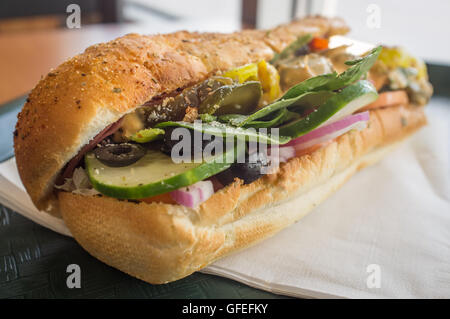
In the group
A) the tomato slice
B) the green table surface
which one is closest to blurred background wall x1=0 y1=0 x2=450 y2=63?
the tomato slice

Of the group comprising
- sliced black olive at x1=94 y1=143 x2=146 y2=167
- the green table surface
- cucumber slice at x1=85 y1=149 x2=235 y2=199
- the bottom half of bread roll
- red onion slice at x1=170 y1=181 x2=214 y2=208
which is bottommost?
the green table surface

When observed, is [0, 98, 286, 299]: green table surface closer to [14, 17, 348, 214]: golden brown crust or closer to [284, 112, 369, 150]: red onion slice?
[14, 17, 348, 214]: golden brown crust

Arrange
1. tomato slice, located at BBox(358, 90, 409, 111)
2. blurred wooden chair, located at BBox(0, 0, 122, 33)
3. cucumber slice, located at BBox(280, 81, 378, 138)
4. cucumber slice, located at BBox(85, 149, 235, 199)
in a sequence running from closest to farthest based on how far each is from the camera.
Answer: cucumber slice, located at BBox(85, 149, 235, 199) < cucumber slice, located at BBox(280, 81, 378, 138) < tomato slice, located at BBox(358, 90, 409, 111) < blurred wooden chair, located at BBox(0, 0, 122, 33)

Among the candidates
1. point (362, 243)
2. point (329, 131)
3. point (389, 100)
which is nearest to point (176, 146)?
point (329, 131)

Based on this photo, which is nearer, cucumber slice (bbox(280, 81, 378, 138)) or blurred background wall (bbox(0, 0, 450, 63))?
cucumber slice (bbox(280, 81, 378, 138))

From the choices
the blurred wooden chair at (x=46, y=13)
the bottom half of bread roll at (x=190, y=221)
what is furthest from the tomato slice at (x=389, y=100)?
the blurred wooden chair at (x=46, y=13)

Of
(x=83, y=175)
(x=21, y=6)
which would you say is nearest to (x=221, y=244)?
(x=83, y=175)
